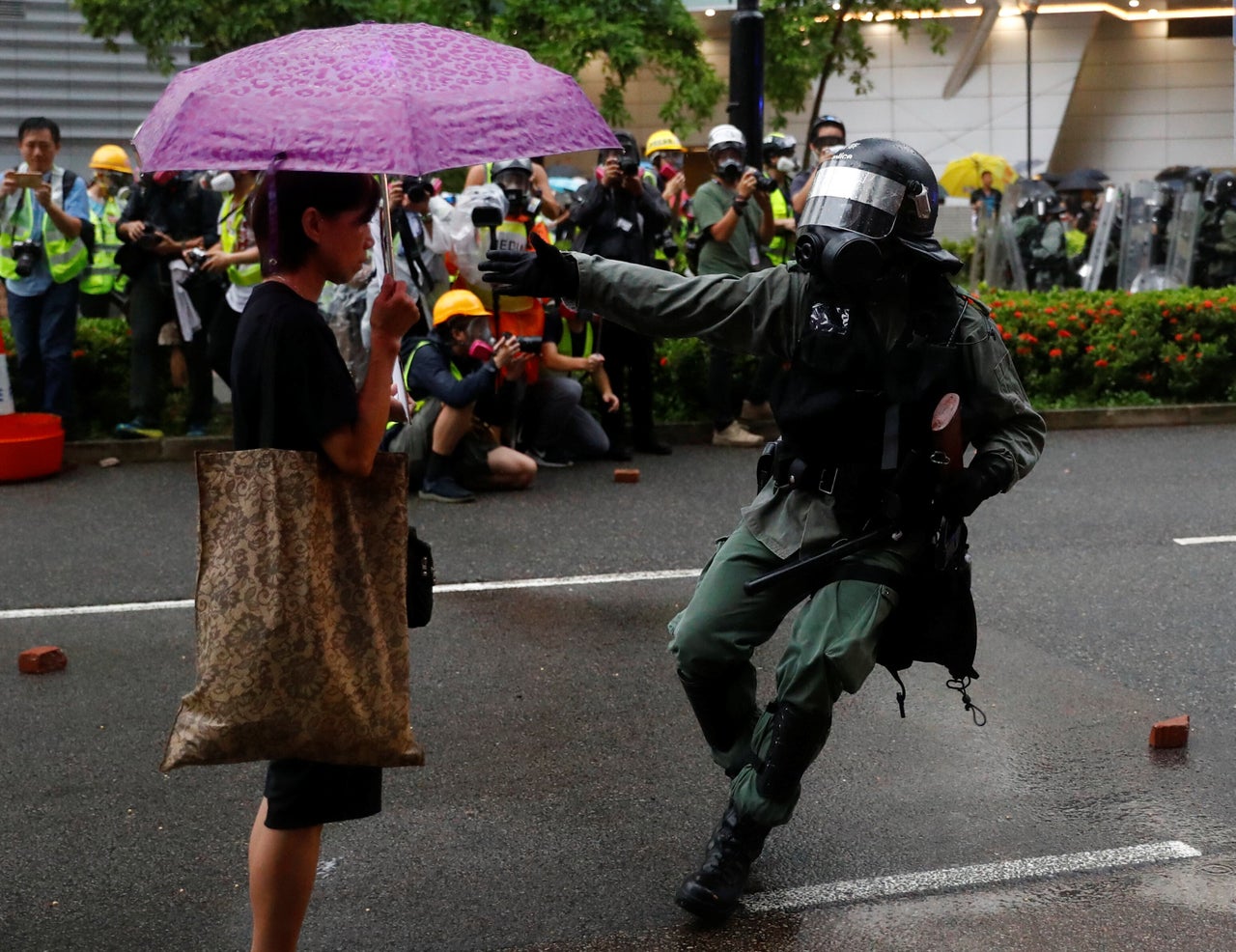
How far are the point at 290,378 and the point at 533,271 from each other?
84 centimetres

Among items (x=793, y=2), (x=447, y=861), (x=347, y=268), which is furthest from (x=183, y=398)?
(x=793, y=2)

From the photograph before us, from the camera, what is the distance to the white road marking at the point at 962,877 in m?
3.69

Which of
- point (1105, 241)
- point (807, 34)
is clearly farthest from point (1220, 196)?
point (807, 34)

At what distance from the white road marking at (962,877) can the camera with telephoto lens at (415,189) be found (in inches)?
241

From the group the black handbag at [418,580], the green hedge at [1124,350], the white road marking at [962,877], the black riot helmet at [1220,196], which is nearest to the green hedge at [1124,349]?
the green hedge at [1124,350]

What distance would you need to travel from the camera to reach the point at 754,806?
359 centimetres

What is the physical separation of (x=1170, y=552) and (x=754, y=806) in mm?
4536

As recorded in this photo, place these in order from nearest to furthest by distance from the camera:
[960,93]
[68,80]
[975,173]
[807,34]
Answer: [807,34], [68,80], [975,173], [960,93]

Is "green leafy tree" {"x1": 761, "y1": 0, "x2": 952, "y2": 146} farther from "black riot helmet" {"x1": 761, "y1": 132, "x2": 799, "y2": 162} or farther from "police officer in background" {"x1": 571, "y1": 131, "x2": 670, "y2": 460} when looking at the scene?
"police officer in background" {"x1": 571, "y1": 131, "x2": 670, "y2": 460}

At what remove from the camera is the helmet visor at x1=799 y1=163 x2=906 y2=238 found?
11.5 feet

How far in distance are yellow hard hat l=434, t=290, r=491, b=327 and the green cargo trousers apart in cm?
504

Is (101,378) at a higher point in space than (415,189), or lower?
lower

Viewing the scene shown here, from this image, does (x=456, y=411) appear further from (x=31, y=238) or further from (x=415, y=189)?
(x=31, y=238)

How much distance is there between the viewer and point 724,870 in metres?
3.58
